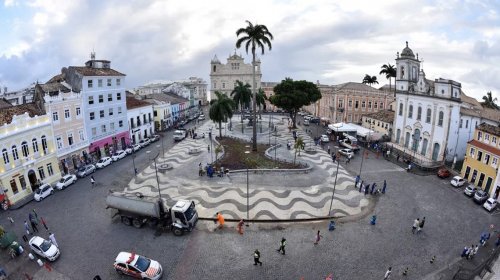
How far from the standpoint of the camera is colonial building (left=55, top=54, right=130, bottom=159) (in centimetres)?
3966

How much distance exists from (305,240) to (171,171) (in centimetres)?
2034

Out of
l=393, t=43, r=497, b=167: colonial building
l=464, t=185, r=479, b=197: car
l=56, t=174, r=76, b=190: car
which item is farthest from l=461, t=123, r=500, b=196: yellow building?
l=56, t=174, r=76, b=190: car

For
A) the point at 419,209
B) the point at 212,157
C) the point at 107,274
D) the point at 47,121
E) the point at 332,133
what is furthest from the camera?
the point at 332,133

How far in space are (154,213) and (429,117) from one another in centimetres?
4015

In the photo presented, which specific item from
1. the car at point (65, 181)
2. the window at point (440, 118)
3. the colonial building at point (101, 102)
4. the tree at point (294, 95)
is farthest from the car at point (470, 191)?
the colonial building at point (101, 102)

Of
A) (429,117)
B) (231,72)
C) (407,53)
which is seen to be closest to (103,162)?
(429,117)

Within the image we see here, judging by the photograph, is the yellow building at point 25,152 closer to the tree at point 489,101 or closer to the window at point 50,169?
the window at point 50,169

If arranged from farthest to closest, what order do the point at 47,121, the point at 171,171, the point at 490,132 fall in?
the point at 171,171 → the point at 47,121 → the point at 490,132

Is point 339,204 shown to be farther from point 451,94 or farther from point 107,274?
point 451,94

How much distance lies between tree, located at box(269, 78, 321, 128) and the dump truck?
40.8m

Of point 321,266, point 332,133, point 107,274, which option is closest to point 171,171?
point 107,274

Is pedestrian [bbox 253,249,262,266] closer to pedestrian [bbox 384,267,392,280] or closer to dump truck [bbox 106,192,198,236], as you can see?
dump truck [bbox 106,192,198,236]

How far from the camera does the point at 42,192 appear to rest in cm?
2912

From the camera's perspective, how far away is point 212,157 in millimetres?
40875
